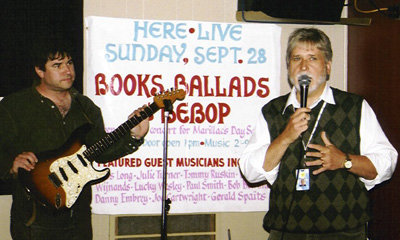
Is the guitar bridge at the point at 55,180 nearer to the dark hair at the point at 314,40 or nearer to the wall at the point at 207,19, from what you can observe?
the wall at the point at 207,19

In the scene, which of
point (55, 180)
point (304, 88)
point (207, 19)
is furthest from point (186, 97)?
point (304, 88)

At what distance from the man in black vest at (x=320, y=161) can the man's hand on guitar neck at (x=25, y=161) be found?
4.01ft

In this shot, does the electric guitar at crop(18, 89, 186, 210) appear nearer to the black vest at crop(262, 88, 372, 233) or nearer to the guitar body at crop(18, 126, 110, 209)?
the guitar body at crop(18, 126, 110, 209)

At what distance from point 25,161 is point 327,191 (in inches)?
65.7

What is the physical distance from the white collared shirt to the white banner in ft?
2.86

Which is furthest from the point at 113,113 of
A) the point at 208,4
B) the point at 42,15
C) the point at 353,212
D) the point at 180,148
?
the point at 353,212

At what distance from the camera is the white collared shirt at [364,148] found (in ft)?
7.00

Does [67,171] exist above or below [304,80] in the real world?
below

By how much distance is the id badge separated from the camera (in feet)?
7.16

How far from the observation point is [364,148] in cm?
222

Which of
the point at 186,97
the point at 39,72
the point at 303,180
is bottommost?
the point at 303,180

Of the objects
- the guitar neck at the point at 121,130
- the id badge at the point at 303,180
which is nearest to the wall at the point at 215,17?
the guitar neck at the point at 121,130

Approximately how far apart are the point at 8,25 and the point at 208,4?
134 centimetres

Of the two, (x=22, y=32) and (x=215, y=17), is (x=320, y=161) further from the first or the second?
(x=22, y=32)
